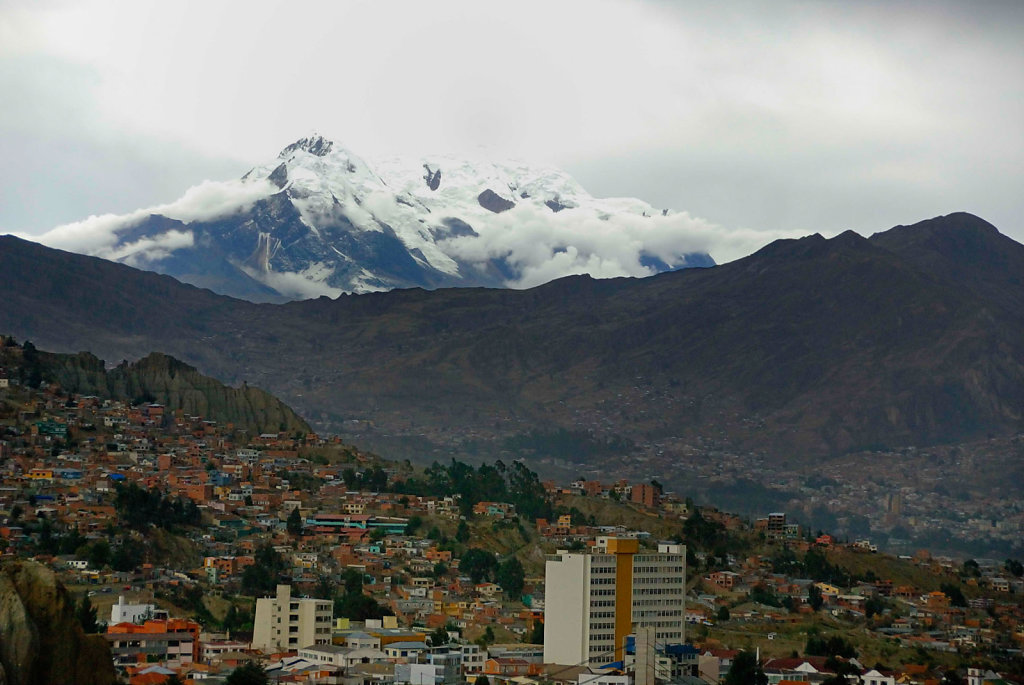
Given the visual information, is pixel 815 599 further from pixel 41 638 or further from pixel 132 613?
pixel 41 638

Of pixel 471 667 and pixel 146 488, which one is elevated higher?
pixel 146 488

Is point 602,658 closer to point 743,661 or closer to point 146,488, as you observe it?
point 743,661

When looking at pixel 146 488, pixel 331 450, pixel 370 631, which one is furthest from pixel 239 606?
pixel 331 450

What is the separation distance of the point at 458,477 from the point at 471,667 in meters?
98.9

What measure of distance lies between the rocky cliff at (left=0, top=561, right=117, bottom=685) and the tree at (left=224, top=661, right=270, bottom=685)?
967 cm

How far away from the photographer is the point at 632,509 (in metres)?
181

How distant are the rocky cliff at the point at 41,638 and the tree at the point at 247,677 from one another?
9.67m

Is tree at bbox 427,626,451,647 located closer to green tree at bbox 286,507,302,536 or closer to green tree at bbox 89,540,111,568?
green tree at bbox 89,540,111,568

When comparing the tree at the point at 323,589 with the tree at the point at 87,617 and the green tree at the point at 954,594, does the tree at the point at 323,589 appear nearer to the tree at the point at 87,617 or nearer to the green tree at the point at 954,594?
the tree at the point at 87,617

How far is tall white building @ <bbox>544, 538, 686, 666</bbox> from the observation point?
301 feet

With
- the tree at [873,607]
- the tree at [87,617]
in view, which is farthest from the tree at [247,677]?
the tree at [873,607]

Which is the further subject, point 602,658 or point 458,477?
point 458,477

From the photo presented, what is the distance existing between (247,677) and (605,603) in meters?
20.5

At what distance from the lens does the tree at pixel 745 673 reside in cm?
8875
